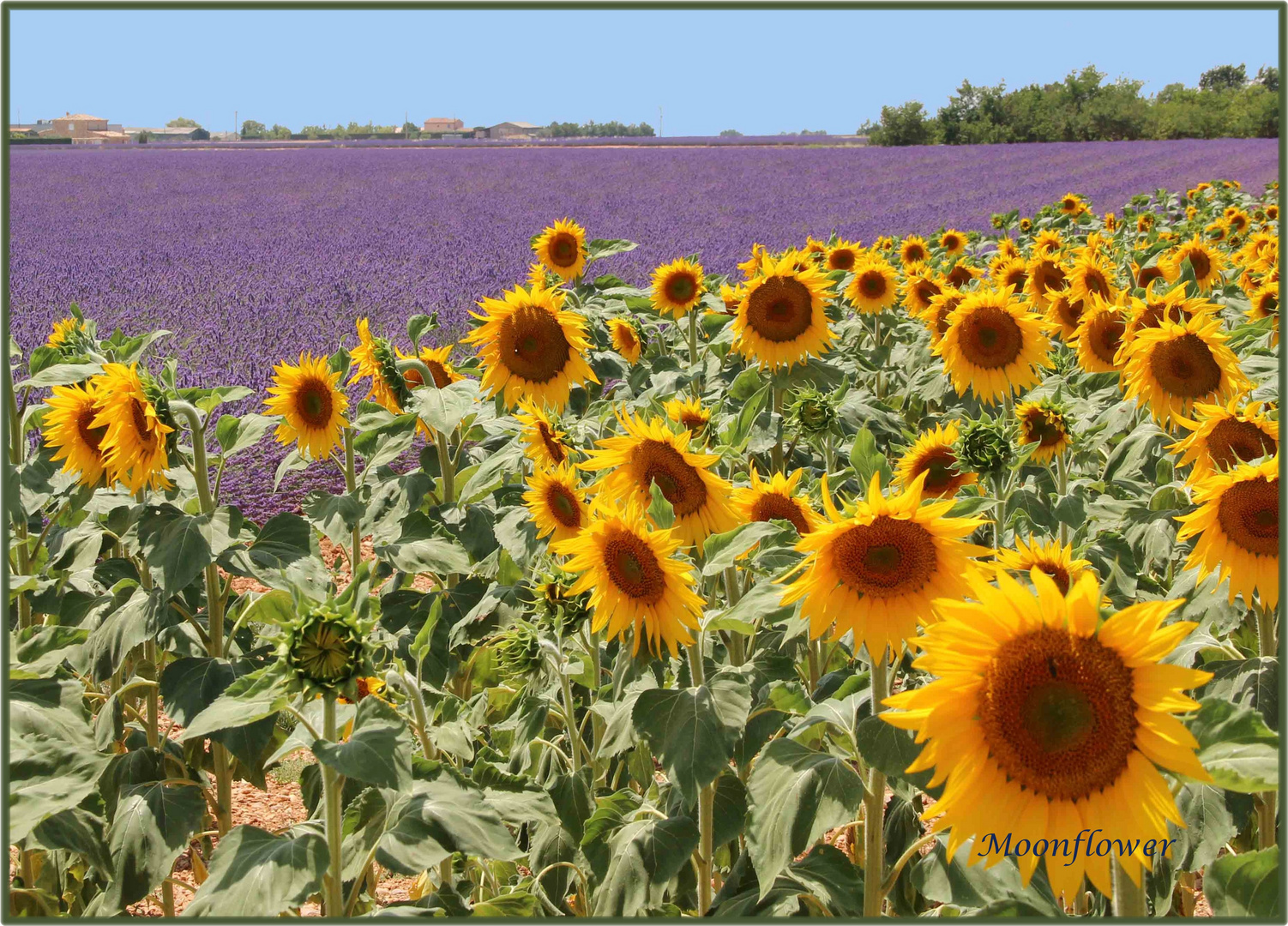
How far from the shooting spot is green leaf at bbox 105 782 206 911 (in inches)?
69.1

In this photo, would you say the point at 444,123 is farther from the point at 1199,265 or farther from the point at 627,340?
the point at 1199,265

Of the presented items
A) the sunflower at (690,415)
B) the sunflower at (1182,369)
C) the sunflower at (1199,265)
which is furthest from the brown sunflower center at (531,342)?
the sunflower at (1199,265)

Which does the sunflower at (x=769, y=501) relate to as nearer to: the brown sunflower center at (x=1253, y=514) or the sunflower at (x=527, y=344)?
the brown sunflower center at (x=1253, y=514)

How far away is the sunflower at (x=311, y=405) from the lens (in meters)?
2.46

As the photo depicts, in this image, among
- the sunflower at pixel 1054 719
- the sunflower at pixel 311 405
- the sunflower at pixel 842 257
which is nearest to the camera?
the sunflower at pixel 1054 719

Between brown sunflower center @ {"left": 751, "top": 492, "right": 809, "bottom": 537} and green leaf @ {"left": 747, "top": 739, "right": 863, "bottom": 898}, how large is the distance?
1.27ft

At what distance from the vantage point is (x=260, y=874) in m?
1.40

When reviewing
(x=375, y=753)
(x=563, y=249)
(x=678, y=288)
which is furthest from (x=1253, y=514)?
(x=563, y=249)

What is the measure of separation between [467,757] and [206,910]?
55 cm

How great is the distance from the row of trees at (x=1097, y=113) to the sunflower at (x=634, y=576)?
3.91 feet

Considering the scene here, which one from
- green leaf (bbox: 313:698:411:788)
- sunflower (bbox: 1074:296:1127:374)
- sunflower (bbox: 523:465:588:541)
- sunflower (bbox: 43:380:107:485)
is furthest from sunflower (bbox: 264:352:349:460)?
sunflower (bbox: 1074:296:1127:374)

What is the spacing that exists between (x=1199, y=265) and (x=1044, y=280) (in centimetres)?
73

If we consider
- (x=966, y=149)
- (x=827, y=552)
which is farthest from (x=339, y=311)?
(x=966, y=149)

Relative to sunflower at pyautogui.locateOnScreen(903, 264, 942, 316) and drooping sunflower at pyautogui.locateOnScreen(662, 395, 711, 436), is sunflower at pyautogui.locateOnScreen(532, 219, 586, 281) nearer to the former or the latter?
sunflower at pyautogui.locateOnScreen(903, 264, 942, 316)
